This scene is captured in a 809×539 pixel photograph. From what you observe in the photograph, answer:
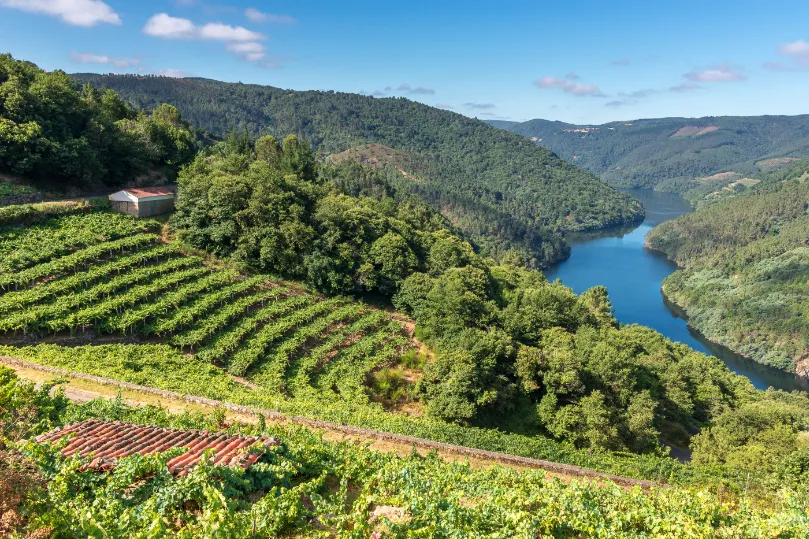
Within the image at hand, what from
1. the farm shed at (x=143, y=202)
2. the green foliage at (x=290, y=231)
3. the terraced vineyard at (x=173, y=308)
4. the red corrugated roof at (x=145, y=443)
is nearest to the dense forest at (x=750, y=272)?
the green foliage at (x=290, y=231)

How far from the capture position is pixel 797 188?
506ft

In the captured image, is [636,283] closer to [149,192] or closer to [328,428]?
[149,192]

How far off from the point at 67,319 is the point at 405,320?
2435cm

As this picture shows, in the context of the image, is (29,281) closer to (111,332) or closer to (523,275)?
(111,332)

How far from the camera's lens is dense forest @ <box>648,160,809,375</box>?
8531cm

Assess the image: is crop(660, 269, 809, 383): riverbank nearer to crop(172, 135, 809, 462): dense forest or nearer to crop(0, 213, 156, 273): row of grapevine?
crop(172, 135, 809, 462): dense forest

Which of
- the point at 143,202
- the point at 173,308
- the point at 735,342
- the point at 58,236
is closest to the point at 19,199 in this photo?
the point at 58,236

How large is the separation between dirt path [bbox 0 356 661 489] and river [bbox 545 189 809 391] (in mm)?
75313

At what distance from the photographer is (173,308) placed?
28781mm

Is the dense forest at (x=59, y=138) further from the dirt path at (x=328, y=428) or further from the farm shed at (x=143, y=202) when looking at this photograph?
the dirt path at (x=328, y=428)

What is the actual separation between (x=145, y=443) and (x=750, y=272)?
135564 millimetres

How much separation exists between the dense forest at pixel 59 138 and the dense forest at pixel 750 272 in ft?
337

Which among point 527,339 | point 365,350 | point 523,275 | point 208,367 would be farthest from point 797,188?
point 208,367

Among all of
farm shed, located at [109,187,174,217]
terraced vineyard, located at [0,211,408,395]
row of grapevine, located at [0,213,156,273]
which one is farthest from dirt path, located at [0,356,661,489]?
farm shed, located at [109,187,174,217]
